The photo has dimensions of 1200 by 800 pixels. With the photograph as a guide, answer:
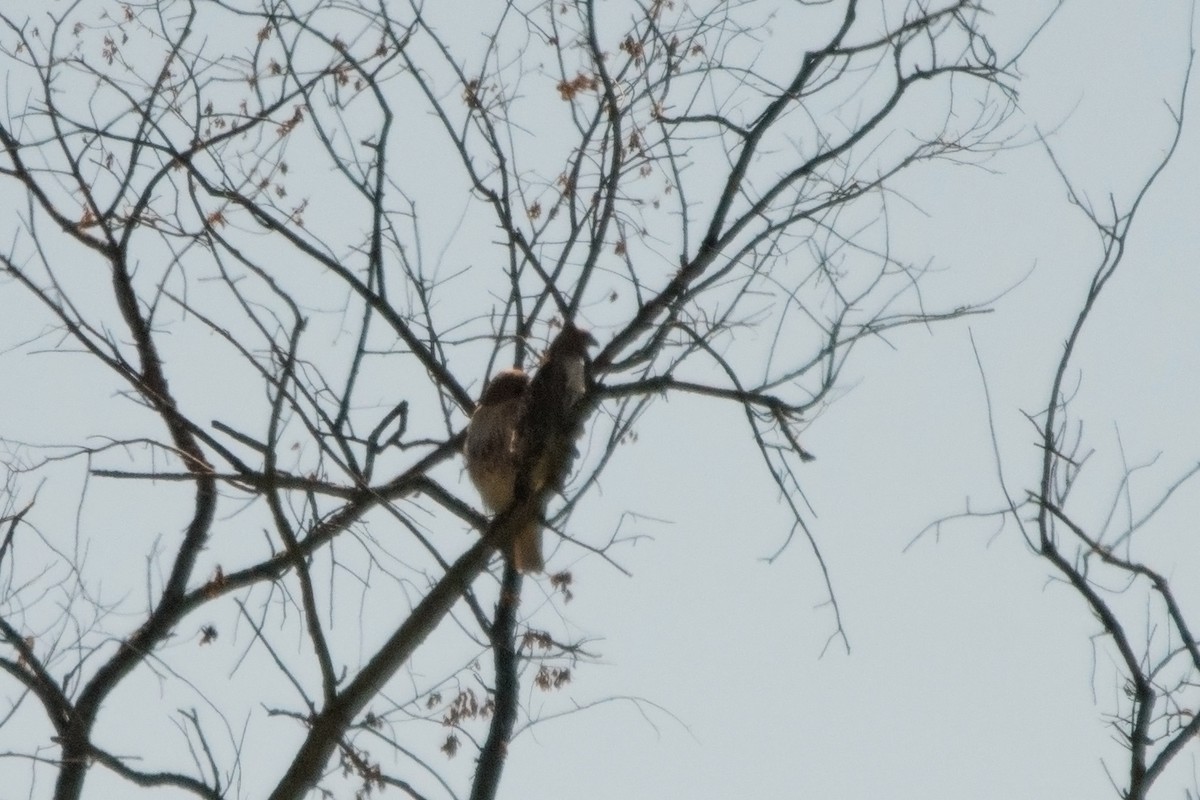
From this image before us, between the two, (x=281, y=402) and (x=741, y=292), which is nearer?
(x=281, y=402)

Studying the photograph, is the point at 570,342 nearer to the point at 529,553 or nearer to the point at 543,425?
the point at 543,425

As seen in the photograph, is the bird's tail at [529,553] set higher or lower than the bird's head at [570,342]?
lower

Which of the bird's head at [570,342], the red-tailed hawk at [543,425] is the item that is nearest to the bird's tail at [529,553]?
the red-tailed hawk at [543,425]

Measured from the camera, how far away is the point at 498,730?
17.1 feet

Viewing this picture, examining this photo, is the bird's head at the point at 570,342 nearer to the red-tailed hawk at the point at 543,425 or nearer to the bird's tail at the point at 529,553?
the red-tailed hawk at the point at 543,425

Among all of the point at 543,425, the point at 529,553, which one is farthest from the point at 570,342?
the point at 529,553

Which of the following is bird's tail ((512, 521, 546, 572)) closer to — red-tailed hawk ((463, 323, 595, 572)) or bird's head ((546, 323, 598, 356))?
red-tailed hawk ((463, 323, 595, 572))

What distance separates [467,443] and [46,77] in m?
2.30

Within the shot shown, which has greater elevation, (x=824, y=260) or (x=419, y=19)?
(x=419, y=19)

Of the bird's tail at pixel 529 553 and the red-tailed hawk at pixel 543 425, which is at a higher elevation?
the red-tailed hawk at pixel 543 425

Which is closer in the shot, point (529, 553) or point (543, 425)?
point (529, 553)

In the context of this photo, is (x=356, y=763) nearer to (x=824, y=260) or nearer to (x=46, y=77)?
(x=824, y=260)

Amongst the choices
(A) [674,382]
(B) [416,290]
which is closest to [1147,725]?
(A) [674,382]

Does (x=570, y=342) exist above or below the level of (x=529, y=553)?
above
